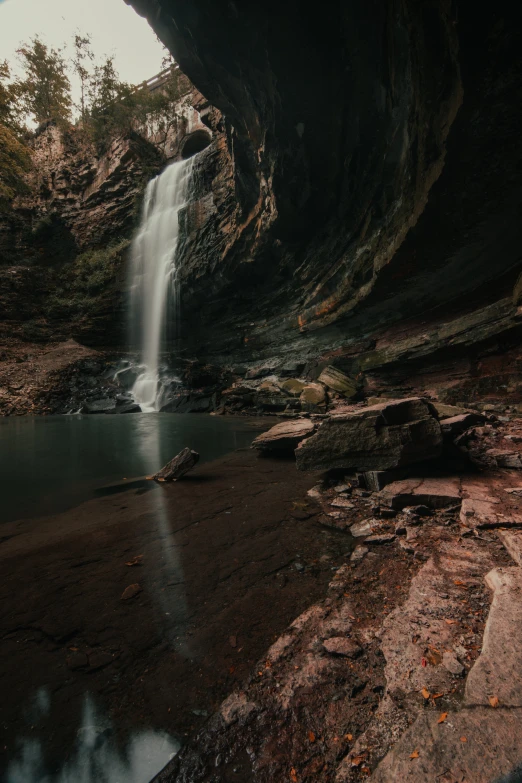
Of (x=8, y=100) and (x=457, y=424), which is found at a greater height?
(x=8, y=100)

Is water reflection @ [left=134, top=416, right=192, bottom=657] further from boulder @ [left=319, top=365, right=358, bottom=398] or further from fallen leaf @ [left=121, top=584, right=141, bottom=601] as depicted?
boulder @ [left=319, top=365, right=358, bottom=398]

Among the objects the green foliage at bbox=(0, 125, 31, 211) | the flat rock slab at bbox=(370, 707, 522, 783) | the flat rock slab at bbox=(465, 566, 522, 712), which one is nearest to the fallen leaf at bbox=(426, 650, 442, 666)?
the flat rock slab at bbox=(465, 566, 522, 712)

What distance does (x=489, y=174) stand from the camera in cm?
722

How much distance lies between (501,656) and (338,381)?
1245cm

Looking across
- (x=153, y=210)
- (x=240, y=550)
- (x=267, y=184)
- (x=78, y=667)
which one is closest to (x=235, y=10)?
(x=267, y=184)

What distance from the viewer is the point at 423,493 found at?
3211 millimetres

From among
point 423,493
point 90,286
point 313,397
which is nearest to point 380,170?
point 313,397

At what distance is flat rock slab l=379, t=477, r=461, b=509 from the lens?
3.12m

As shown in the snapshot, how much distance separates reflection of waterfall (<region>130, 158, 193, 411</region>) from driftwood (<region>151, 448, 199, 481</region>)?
49.8 ft

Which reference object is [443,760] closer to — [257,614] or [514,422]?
[257,614]

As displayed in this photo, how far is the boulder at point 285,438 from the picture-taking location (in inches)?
240

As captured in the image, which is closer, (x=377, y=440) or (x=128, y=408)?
(x=377, y=440)

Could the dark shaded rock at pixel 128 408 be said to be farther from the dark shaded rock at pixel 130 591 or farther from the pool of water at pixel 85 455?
the dark shaded rock at pixel 130 591

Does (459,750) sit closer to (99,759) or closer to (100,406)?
(99,759)
